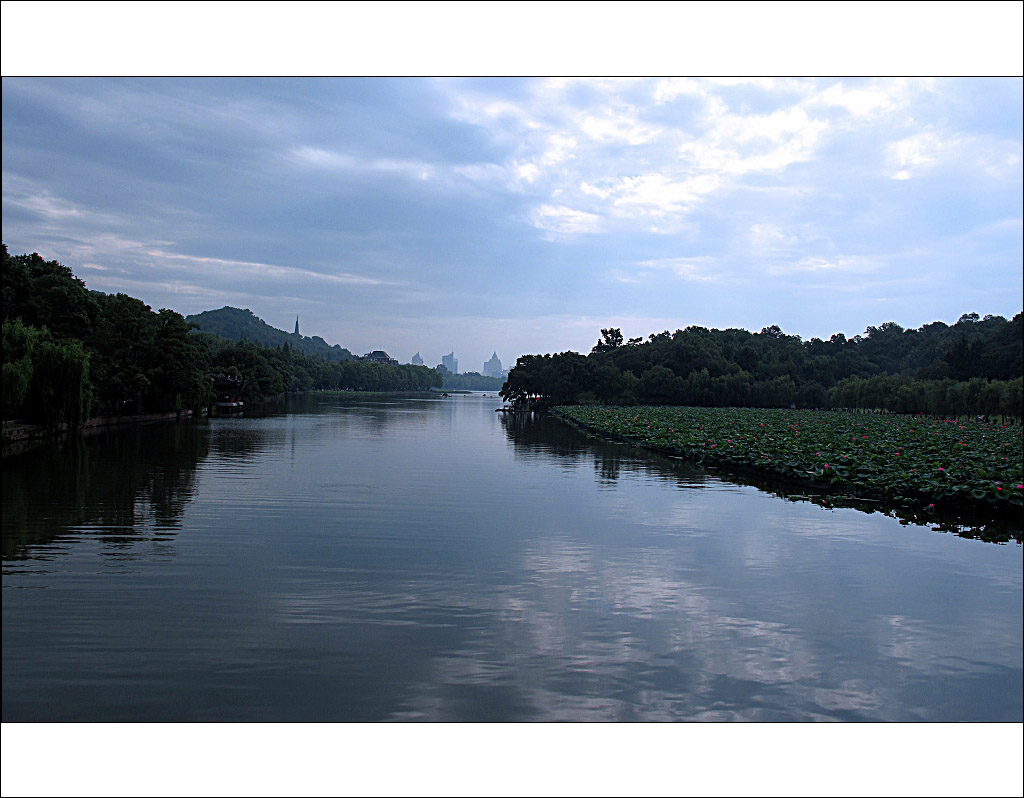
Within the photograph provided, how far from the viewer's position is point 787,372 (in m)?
72.4

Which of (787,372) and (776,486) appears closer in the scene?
(776,486)

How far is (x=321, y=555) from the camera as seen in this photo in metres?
7.75

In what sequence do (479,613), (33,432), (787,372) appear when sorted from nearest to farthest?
(479,613), (33,432), (787,372)

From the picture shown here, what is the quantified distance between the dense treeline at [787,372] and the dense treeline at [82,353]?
25.6 meters

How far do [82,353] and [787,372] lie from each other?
2526 inches

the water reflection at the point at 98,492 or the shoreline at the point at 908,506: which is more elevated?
the shoreline at the point at 908,506

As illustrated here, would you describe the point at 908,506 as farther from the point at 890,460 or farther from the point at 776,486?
the point at 890,460

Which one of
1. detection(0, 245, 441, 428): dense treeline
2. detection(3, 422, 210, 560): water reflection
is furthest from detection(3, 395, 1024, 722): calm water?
detection(0, 245, 441, 428): dense treeline

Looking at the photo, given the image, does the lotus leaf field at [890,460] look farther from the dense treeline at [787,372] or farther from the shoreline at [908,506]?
the dense treeline at [787,372]

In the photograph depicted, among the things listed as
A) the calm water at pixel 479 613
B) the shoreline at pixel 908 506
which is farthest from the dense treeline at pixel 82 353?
the shoreline at pixel 908 506

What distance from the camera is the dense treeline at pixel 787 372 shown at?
2558 cm

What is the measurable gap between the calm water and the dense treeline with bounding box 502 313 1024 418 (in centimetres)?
1680

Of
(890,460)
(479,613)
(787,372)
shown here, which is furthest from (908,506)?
(787,372)

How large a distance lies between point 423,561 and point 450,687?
3.28 m
